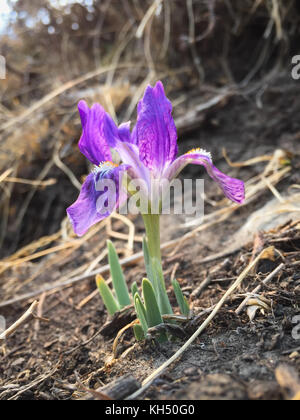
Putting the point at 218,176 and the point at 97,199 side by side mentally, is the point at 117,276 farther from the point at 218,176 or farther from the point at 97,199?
the point at 218,176

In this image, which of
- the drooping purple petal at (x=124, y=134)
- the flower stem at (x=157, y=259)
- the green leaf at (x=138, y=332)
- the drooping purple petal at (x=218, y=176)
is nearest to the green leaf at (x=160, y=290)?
the flower stem at (x=157, y=259)

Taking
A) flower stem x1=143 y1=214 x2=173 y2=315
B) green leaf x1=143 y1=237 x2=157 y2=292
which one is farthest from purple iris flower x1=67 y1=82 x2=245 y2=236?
green leaf x1=143 y1=237 x2=157 y2=292

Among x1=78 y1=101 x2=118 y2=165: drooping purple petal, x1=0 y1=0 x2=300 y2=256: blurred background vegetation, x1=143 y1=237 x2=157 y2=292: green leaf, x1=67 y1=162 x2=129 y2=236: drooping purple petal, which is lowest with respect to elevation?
x1=143 y1=237 x2=157 y2=292: green leaf

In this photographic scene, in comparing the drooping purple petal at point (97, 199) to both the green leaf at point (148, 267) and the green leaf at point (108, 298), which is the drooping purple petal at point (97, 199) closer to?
the green leaf at point (148, 267)

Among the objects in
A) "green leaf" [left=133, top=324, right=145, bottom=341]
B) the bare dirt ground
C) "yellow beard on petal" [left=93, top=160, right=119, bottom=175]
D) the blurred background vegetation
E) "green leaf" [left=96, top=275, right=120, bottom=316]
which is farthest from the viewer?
the blurred background vegetation

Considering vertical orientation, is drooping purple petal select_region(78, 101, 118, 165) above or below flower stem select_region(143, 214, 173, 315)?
above

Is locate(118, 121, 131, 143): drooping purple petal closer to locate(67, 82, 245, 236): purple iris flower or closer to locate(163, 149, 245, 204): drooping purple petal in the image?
locate(67, 82, 245, 236): purple iris flower
